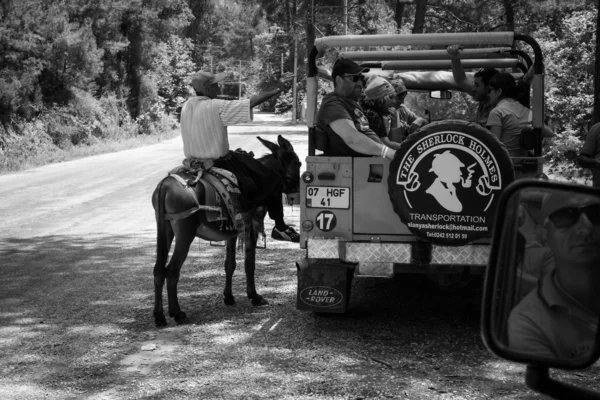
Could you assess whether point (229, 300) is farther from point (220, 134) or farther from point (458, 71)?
point (458, 71)

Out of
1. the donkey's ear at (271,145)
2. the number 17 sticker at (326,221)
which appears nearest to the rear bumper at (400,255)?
the number 17 sticker at (326,221)

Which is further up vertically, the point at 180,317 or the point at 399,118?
the point at 399,118

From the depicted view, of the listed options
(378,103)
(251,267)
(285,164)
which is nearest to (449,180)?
(378,103)

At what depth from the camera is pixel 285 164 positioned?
783cm

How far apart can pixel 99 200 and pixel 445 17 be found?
17037 mm

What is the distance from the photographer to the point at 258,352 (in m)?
6.02

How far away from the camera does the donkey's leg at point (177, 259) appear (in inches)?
274

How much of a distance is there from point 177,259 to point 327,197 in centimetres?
146

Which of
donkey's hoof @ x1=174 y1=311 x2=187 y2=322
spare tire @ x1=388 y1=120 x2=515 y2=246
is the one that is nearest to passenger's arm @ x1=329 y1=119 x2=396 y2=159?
spare tire @ x1=388 y1=120 x2=515 y2=246

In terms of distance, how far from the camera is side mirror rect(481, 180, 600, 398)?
5.76 feet

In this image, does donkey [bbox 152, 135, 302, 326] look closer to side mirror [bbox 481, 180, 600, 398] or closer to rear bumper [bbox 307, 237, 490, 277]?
rear bumper [bbox 307, 237, 490, 277]

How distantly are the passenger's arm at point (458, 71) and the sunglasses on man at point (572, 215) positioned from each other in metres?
5.50


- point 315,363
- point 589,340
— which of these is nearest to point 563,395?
point 589,340

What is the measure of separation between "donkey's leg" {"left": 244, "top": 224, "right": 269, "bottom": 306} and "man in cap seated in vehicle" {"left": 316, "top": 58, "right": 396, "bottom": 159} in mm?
1315
